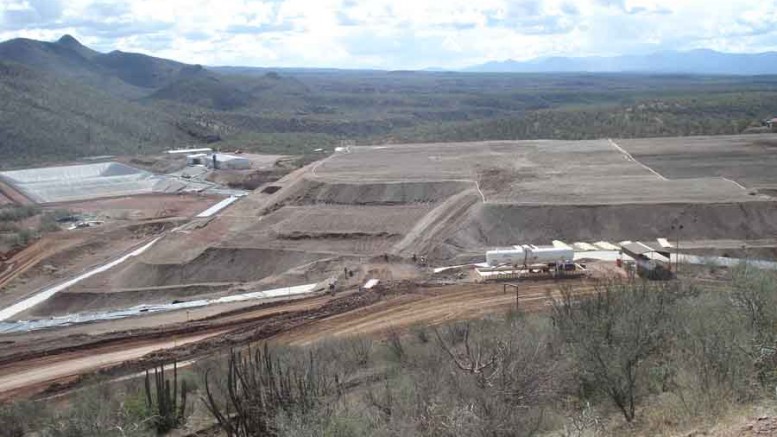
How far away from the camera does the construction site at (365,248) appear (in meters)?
31.2

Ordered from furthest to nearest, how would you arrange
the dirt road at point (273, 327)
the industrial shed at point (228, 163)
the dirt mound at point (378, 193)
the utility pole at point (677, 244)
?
the industrial shed at point (228, 163) < the dirt mound at point (378, 193) < the utility pole at point (677, 244) < the dirt road at point (273, 327)

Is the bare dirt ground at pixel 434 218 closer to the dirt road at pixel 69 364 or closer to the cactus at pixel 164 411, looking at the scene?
the dirt road at pixel 69 364

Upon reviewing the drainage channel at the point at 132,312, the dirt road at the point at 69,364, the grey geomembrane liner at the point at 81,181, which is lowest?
the drainage channel at the point at 132,312

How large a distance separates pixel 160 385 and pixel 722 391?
1357 centimetres

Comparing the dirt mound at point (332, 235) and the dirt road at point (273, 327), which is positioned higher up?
the dirt mound at point (332, 235)

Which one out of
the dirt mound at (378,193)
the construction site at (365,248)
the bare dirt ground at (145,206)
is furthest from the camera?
the bare dirt ground at (145,206)

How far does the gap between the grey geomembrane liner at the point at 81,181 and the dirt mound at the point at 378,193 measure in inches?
1035

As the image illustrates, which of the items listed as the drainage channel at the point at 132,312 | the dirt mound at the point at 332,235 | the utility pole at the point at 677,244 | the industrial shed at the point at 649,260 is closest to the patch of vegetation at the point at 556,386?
the industrial shed at the point at 649,260

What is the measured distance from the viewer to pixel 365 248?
4519cm

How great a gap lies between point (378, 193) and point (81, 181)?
41311 mm

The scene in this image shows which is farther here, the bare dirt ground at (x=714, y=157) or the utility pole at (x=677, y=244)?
the bare dirt ground at (x=714, y=157)

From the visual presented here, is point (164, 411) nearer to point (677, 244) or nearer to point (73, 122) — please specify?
point (677, 244)

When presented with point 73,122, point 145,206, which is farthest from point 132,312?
point 73,122

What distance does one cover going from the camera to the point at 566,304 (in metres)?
20.3
